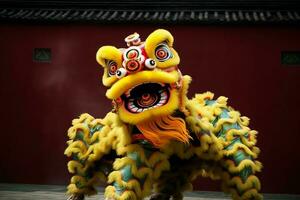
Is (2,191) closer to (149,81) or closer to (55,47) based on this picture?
(55,47)

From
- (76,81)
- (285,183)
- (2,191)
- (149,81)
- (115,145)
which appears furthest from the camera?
(76,81)

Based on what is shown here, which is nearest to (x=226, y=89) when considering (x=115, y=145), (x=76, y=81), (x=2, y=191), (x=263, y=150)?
(x=263, y=150)

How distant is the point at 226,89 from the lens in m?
7.00

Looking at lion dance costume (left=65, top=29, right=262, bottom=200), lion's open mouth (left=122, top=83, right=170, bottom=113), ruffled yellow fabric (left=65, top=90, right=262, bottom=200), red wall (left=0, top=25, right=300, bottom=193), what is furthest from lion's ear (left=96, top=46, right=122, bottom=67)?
red wall (left=0, top=25, right=300, bottom=193)

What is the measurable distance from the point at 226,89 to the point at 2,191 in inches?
121

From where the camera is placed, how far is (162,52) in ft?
11.1

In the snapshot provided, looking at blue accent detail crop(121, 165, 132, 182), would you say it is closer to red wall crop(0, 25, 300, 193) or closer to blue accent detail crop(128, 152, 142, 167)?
blue accent detail crop(128, 152, 142, 167)

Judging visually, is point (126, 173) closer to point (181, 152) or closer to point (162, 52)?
point (181, 152)

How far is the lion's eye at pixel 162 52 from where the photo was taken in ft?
11.0

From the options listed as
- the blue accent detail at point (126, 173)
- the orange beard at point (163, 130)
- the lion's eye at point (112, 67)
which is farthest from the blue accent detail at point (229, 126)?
the lion's eye at point (112, 67)

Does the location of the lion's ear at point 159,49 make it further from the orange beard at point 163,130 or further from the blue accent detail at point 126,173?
the blue accent detail at point 126,173

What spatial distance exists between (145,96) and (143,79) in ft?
0.45

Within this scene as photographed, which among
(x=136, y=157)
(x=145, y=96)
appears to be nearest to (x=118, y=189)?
(x=136, y=157)

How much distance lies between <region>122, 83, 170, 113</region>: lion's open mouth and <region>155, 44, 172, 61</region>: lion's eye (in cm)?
18
